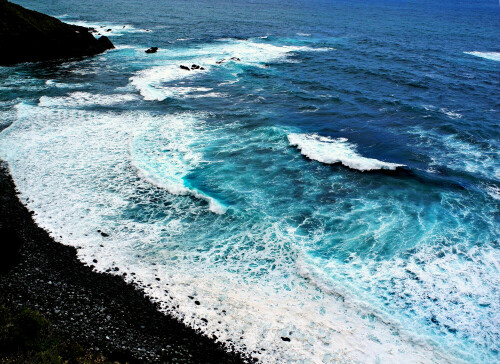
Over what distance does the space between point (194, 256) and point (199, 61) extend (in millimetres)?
42410

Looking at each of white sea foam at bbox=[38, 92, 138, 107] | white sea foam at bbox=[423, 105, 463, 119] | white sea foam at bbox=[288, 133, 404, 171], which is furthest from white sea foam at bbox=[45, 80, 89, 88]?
white sea foam at bbox=[423, 105, 463, 119]

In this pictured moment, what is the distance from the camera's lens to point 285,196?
2031 cm

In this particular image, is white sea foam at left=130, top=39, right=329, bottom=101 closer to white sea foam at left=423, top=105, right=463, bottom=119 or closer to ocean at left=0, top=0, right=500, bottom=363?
ocean at left=0, top=0, right=500, bottom=363

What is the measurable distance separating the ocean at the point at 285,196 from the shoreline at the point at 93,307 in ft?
2.03

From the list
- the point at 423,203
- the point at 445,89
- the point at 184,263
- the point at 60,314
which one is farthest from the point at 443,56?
the point at 60,314

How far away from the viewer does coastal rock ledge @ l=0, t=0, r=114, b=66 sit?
4481 cm

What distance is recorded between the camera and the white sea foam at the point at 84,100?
32.6 m

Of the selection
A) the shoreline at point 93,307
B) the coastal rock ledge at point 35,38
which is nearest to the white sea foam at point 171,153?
the shoreline at point 93,307

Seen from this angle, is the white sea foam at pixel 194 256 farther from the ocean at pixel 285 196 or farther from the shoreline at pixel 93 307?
the shoreline at pixel 93 307

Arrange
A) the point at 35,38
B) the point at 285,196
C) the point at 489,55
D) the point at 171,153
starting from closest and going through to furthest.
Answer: the point at 285,196 < the point at 171,153 < the point at 35,38 < the point at 489,55

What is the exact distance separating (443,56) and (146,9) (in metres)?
92.0

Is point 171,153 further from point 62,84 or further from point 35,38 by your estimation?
point 35,38

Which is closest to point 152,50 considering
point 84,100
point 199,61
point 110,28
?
point 199,61

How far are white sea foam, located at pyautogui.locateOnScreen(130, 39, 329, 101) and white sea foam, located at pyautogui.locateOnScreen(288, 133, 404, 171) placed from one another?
16.2 metres
